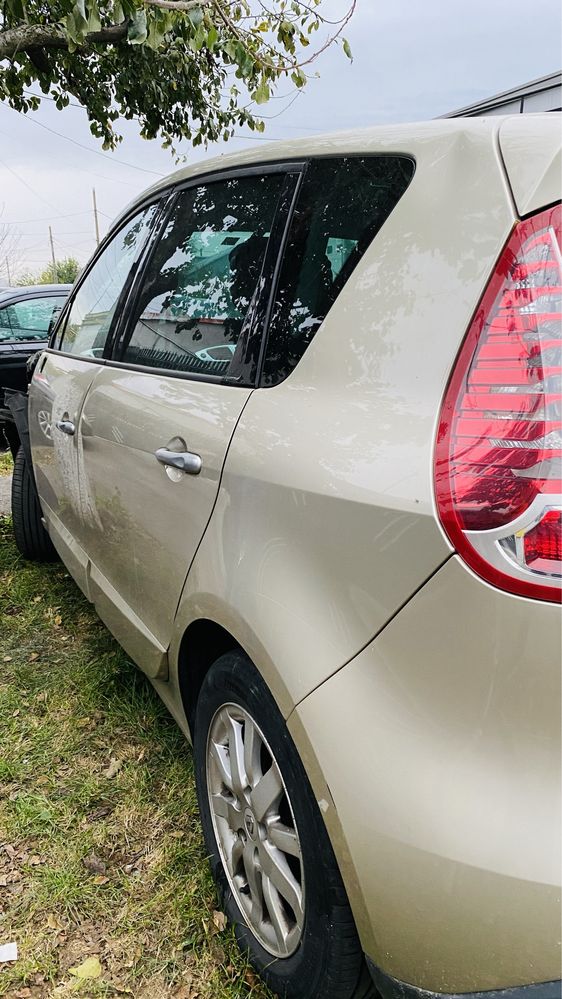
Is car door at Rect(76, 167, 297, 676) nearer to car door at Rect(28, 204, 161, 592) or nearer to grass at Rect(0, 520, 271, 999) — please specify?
car door at Rect(28, 204, 161, 592)

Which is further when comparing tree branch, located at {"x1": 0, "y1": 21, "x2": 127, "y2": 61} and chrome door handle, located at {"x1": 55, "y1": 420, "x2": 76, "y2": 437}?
tree branch, located at {"x1": 0, "y1": 21, "x2": 127, "y2": 61}

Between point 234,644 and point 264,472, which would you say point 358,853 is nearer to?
point 234,644

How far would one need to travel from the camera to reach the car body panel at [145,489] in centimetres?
157

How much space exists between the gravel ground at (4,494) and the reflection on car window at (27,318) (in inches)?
63.2

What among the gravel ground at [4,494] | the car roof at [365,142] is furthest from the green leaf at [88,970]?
the gravel ground at [4,494]

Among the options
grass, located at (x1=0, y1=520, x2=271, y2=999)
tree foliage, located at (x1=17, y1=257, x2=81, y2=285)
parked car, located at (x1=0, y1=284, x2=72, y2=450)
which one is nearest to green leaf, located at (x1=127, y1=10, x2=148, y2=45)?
grass, located at (x1=0, y1=520, x2=271, y2=999)

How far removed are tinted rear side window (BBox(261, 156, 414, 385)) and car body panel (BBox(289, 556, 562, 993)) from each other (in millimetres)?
618

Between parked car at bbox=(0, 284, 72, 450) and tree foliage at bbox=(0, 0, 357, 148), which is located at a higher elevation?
tree foliage at bbox=(0, 0, 357, 148)

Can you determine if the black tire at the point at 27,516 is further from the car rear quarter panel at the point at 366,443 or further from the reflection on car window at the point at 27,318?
the reflection on car window at the point at 27,318

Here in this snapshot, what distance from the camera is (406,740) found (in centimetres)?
105

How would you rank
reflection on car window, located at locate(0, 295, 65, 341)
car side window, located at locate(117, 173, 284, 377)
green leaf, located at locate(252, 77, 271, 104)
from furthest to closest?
reflection on car window, located at locate(0, 295, 65, 341)
green leaf, located at locate(252, 77, 271, 104)
car side window, located at locate(117, 173, 284, 377)

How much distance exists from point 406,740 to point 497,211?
2.54 feet

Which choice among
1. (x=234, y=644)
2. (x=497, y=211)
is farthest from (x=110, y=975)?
A: (x=497, y=211)

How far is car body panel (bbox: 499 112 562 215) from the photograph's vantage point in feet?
3.24
